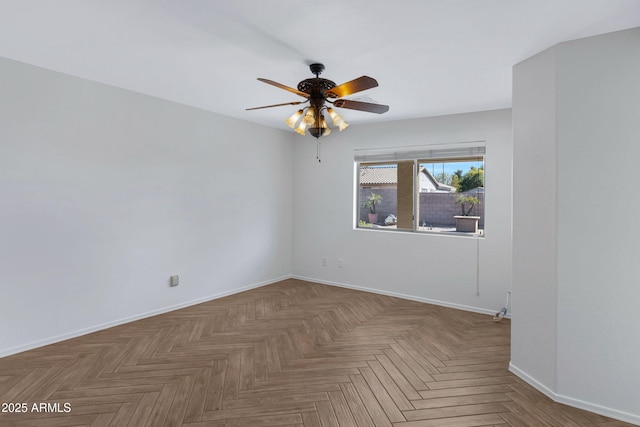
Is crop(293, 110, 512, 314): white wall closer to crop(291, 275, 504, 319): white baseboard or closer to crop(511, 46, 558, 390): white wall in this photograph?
crop(291, 275, 504, 319): white baseboard

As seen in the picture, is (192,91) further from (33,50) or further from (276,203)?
(276,203)

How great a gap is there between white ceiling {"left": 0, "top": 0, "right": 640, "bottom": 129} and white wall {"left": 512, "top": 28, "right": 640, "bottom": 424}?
0.72 ft

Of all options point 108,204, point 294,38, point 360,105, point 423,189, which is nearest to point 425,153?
point 423,189

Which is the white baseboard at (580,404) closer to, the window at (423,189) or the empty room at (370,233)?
the empty room at (370,233)

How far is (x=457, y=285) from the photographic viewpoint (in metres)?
4.18

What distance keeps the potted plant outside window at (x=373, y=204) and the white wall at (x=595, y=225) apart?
2.77m

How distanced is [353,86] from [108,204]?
2.75 metres

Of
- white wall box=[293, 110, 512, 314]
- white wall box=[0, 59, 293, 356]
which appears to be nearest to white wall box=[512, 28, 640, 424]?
white wall box=[293, 110, 512, 314]

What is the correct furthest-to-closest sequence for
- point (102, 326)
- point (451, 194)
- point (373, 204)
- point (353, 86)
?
point (373, 204) < point (451, 194) < point (102, 326) < point (353, 86)

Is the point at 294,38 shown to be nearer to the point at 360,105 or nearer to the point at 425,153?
the point at 360,105

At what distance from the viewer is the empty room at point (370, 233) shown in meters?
2.05

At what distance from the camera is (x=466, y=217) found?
14.0 feet

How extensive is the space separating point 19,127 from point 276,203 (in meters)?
3.24

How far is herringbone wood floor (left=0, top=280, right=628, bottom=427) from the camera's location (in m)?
2.05
